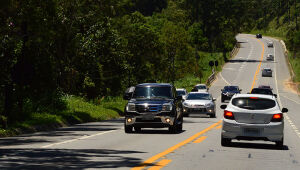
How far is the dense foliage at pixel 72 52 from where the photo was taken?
80.0 ft

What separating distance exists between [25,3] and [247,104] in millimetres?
9455

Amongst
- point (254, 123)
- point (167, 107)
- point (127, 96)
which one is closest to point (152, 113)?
point (167, 107)

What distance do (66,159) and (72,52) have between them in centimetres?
2664

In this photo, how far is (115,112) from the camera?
38750 mm

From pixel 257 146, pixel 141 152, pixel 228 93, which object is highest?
pixel 228 93

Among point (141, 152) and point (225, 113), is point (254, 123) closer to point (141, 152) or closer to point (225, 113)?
point (225, 113)

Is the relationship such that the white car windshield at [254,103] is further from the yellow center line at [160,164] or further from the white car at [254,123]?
the yellow center line at [160,164]

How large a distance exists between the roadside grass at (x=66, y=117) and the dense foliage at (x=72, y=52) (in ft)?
2.07

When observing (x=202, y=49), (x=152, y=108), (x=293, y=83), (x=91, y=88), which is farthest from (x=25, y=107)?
(x=202, y=49)

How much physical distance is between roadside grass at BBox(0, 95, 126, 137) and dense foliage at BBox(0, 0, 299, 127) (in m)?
0.63

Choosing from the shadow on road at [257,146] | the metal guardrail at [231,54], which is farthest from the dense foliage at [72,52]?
the shadow on road at [257,146]

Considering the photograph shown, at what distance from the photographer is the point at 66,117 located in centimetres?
2959

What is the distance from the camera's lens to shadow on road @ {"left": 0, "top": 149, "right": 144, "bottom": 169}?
12.6 m

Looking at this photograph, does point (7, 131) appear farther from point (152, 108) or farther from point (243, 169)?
point (243, 169)
